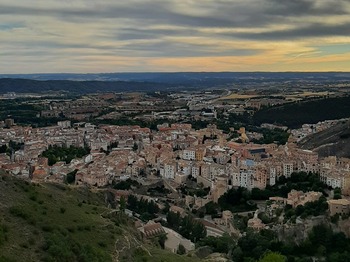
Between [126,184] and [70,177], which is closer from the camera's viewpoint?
[126,184]

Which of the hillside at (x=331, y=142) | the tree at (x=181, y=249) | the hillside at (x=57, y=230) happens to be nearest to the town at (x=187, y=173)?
the tree at (x=181, y=249)

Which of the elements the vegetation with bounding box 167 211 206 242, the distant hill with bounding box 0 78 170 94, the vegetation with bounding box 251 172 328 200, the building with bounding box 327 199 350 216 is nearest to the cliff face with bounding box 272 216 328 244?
the building with bounding box 327 199 350 216

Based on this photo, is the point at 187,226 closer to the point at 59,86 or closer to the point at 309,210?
the point at 309,210

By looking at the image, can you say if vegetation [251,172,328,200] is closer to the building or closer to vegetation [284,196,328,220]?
vegetation [284,196,328,220]

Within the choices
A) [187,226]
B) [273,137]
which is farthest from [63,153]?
[187,226]

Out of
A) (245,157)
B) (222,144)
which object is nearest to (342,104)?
(222,144)
